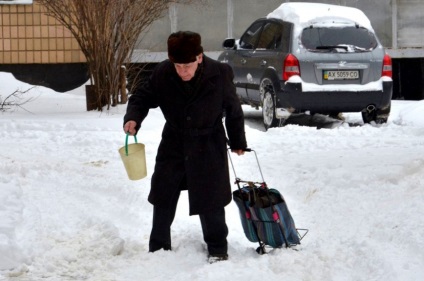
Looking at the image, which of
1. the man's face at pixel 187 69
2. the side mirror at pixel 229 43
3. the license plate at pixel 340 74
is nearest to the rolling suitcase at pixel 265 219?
the man's face at pixel 187 69

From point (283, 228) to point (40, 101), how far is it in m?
10.6

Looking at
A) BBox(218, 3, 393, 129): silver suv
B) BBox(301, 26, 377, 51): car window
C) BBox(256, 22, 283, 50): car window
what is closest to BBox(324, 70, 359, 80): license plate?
BBox(218, 3, 393, 129): silver suv

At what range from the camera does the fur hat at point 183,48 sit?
600 centimetres

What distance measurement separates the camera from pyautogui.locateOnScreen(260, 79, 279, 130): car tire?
13539 millimetres

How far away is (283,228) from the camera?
6359 mm

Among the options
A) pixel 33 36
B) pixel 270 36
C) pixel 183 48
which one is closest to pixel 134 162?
pixel 183 48

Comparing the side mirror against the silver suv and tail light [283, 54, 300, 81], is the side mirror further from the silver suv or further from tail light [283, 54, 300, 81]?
tail light [283, 54, 300, 81]

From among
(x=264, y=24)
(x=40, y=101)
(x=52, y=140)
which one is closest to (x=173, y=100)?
(x=52, y=140)

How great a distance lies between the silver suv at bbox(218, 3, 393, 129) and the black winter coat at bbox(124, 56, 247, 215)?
22.5 ft

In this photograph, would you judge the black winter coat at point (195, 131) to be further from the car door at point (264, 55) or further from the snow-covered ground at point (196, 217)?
the car door at point (264, 55)

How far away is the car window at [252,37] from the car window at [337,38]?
1347mm

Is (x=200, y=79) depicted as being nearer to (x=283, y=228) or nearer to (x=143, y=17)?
(x=283, y=228)

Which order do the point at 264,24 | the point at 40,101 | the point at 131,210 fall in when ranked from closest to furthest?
1. the point at 131,210
2. the point at 264,24
3. the point at 40,101

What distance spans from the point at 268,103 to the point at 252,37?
1.63 m
